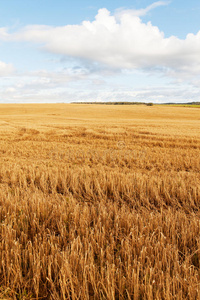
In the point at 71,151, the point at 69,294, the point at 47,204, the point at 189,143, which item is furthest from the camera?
the point at 189,143

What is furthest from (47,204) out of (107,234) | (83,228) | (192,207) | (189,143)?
(189,143)

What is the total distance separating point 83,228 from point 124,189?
82.7 inches

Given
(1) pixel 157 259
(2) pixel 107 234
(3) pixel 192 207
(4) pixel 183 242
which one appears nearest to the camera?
(1) pixel 157 259

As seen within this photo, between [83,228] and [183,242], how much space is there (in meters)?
1.17

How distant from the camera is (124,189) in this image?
473cm

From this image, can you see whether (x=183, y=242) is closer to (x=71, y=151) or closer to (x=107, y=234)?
(x=107, y=234)

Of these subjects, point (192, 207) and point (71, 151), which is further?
point (71, 151)

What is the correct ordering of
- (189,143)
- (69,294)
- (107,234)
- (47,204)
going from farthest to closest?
1. (189,143)
2. (47,204)
3. (107,234)
4. (69,294)

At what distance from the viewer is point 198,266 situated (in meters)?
2.22

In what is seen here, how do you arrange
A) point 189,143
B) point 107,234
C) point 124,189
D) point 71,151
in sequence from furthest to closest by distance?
1. point 189,143
2. point 71,151
3. point 124,189
4. point 107,234

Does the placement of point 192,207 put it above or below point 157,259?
below

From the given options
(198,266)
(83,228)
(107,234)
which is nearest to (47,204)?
(83,228)

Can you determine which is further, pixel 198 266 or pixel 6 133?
pixel 6 133

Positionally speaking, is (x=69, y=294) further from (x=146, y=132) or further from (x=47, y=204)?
(x=146, y=132)
